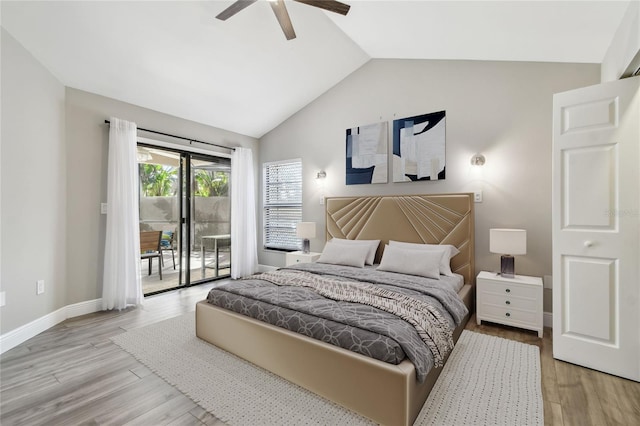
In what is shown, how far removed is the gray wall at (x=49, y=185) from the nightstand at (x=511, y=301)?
14.6 ft

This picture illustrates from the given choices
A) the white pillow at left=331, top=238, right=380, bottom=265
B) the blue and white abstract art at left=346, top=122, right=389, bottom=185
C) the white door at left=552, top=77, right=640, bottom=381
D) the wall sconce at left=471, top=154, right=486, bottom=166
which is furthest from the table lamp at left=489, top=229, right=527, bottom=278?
the blue and white abstract art at left=346, top=122, right=389, bottom=185

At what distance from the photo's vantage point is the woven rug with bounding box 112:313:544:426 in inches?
65.9

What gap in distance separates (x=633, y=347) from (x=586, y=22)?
2.46m

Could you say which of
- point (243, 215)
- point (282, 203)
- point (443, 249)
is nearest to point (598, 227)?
point (443, 249)

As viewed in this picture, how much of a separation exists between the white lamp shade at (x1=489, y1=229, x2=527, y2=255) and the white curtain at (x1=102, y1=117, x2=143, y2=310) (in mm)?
4218

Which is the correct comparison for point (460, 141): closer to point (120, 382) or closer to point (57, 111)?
point (120, 382)

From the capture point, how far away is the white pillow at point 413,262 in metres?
3.00

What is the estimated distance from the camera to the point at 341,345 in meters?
1.78

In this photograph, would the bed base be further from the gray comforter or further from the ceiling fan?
the ceiling fan

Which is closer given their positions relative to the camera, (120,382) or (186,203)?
(120,382)

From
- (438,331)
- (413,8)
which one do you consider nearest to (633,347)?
(438,331)

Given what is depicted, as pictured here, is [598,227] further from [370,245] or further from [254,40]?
[254,40]

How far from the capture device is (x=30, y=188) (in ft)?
9.02

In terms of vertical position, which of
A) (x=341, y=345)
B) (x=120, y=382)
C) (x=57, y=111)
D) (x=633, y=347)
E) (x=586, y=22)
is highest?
(x=586, y=22)
